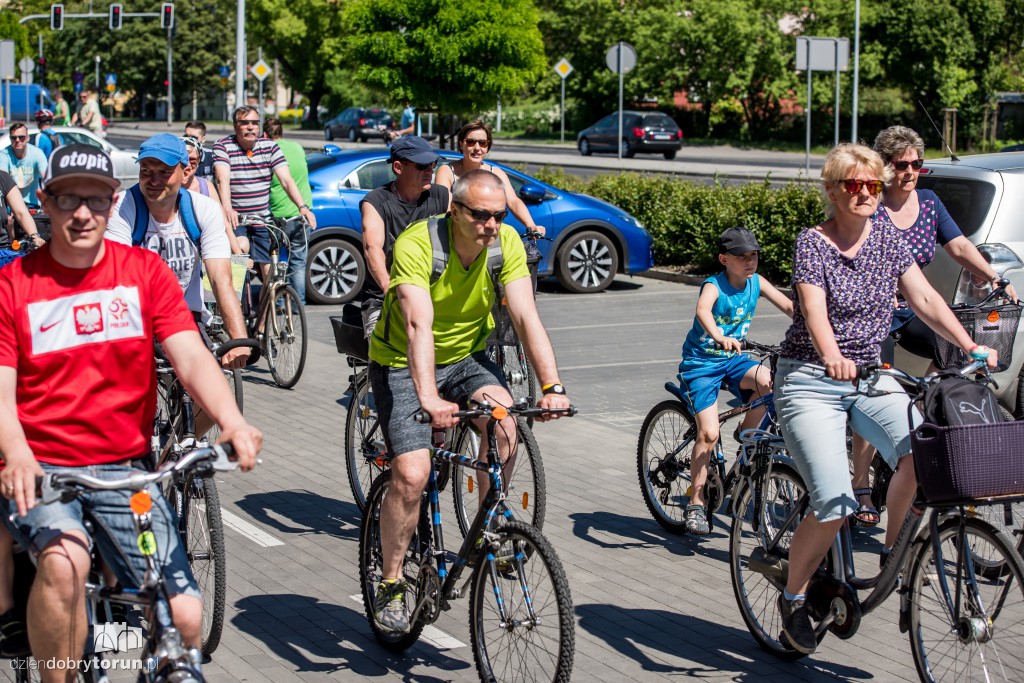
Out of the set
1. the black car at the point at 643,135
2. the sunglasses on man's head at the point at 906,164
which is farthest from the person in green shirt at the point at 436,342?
the black car at the point at 643,135

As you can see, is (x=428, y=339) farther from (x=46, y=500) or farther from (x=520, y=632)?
(x=46, y=500)

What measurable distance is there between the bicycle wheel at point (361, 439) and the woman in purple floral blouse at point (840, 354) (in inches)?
103

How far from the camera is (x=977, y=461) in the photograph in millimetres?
4262

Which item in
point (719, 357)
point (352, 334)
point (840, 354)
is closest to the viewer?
point (840, 354)

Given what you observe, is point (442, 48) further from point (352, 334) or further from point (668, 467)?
point (668, 467)

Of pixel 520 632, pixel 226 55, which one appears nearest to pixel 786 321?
pixel 520 632

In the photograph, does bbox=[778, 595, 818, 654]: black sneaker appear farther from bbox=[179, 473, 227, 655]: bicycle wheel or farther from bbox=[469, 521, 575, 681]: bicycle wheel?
bbox=[179, 473, 227, 655]: bicycle wheel

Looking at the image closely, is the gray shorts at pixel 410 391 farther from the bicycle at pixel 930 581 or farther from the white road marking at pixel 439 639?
the bicycle at pixel 930 581

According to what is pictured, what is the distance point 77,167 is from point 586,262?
12.4 m

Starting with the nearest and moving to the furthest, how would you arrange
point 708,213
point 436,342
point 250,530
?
point 436,342 < point 250,530 < point 708,213

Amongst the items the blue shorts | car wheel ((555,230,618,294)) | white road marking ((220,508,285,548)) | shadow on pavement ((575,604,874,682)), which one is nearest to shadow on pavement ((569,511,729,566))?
the blue shorts

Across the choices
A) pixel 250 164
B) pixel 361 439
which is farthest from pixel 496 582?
pixel 250 164

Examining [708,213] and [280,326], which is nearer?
[280,326]

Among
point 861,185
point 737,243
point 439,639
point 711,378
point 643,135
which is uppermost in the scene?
point 643,135
